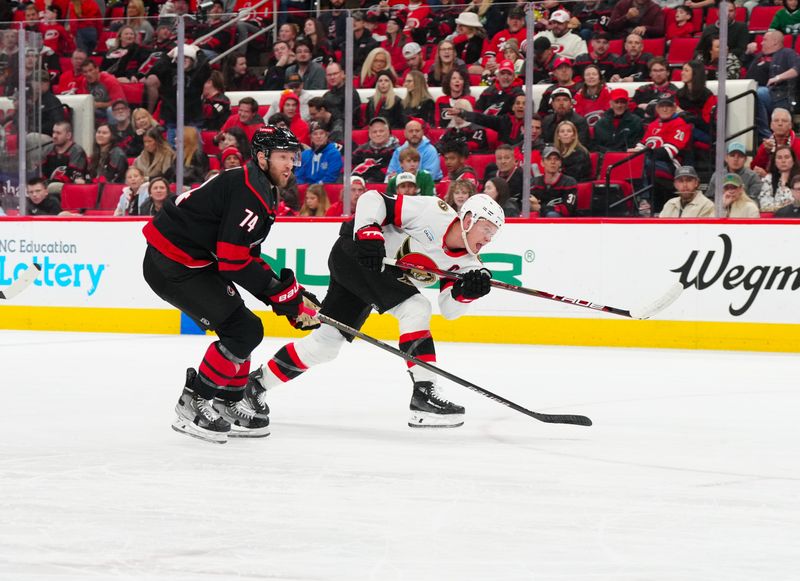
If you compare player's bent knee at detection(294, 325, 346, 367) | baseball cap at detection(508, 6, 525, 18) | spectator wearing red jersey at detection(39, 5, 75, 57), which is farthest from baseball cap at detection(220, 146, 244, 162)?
player's bent knee at detection(294, 325, 346, 367)

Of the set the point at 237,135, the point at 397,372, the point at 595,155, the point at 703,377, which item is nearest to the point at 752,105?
the point at 595,155

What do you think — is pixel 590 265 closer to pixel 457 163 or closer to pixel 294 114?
pixel 457 163

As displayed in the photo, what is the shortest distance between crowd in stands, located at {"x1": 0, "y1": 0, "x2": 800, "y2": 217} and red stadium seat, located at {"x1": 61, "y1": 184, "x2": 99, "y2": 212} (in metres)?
0.05

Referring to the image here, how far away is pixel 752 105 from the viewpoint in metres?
7.56

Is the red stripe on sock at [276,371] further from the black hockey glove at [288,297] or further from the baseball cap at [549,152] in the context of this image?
the baseball cap at [549,152]

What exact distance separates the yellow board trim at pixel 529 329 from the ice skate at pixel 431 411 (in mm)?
3522

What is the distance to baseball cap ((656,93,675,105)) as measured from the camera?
25.3 feet

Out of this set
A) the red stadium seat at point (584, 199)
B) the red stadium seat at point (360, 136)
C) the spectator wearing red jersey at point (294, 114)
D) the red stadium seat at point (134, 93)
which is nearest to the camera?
the red stadium seat at point (584, 199)

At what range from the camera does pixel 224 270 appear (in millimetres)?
3998

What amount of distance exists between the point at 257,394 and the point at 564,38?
13.9 ft

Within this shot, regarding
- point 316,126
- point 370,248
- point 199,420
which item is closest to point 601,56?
point 316,126

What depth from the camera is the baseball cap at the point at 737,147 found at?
24.8 ft

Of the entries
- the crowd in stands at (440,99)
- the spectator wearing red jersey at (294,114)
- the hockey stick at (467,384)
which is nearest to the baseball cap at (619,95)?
the crowd in stands at (440,99)

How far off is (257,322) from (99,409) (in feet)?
3.54
